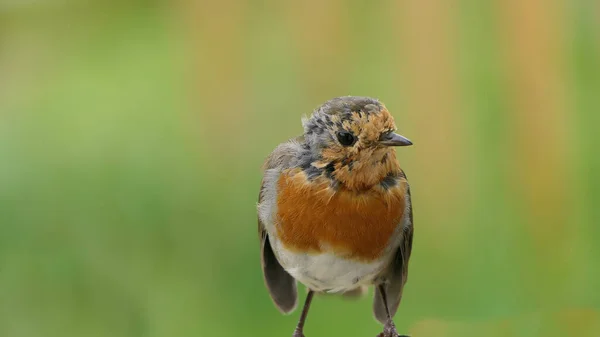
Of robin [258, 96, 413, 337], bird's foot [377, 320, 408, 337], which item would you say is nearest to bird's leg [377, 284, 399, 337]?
bird's foot [377, 320, 408, 337]

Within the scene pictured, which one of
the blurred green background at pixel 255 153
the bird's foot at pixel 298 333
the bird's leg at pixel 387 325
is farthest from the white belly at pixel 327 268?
the blurred green background at pixel 255 153

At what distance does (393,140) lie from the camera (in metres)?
1.34

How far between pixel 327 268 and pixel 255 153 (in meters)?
0.99

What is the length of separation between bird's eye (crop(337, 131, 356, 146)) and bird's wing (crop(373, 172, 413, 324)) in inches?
8.5

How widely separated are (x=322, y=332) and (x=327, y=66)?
Answer: 0.85 metres

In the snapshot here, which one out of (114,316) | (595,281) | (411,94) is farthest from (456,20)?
(114,316)

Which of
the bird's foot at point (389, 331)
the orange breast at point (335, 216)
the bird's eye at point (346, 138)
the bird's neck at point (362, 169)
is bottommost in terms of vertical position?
the bird's foot at point (389, 331)

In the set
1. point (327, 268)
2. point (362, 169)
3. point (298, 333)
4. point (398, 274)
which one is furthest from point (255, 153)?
point (362, 169)

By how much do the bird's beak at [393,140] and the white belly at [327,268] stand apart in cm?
29

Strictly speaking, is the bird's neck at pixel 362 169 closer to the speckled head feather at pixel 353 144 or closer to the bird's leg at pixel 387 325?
the speckled head feather at pixel 353 144

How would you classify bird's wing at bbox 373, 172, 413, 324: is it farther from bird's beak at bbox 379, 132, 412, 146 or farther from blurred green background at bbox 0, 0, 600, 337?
blurred green background at bbox 0, 0, 600, 337

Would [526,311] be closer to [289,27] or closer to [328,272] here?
[328,272]

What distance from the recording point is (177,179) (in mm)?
2521

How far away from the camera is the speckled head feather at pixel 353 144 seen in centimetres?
136
